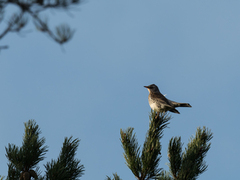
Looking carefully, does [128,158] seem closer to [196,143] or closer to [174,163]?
[174,163]

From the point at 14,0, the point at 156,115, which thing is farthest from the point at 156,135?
the point at 14,0

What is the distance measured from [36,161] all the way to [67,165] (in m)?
0.47

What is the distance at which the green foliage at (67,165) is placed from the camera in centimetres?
510

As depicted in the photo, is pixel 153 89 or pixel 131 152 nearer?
pixel 131 152

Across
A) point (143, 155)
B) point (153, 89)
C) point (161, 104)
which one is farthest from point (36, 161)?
point (153, 89)

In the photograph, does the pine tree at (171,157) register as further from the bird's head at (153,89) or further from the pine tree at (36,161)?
the bird's head at (153,89)

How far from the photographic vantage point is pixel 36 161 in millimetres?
5375

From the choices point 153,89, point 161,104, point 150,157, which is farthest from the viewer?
point 153,89


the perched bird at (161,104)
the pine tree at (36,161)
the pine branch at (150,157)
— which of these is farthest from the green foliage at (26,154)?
the perched bird at (161,104)

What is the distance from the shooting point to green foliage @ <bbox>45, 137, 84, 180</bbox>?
5100mm

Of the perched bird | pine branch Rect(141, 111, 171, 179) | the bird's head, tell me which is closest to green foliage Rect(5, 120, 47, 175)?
pine branch Rect(141, 111, 171, 179)

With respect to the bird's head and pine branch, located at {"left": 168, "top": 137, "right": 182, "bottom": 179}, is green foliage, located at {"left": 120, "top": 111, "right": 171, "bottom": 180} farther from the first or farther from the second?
the bird's head

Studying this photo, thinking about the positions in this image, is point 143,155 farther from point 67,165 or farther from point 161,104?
point 161,104

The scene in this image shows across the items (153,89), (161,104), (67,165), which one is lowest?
(67,165)
